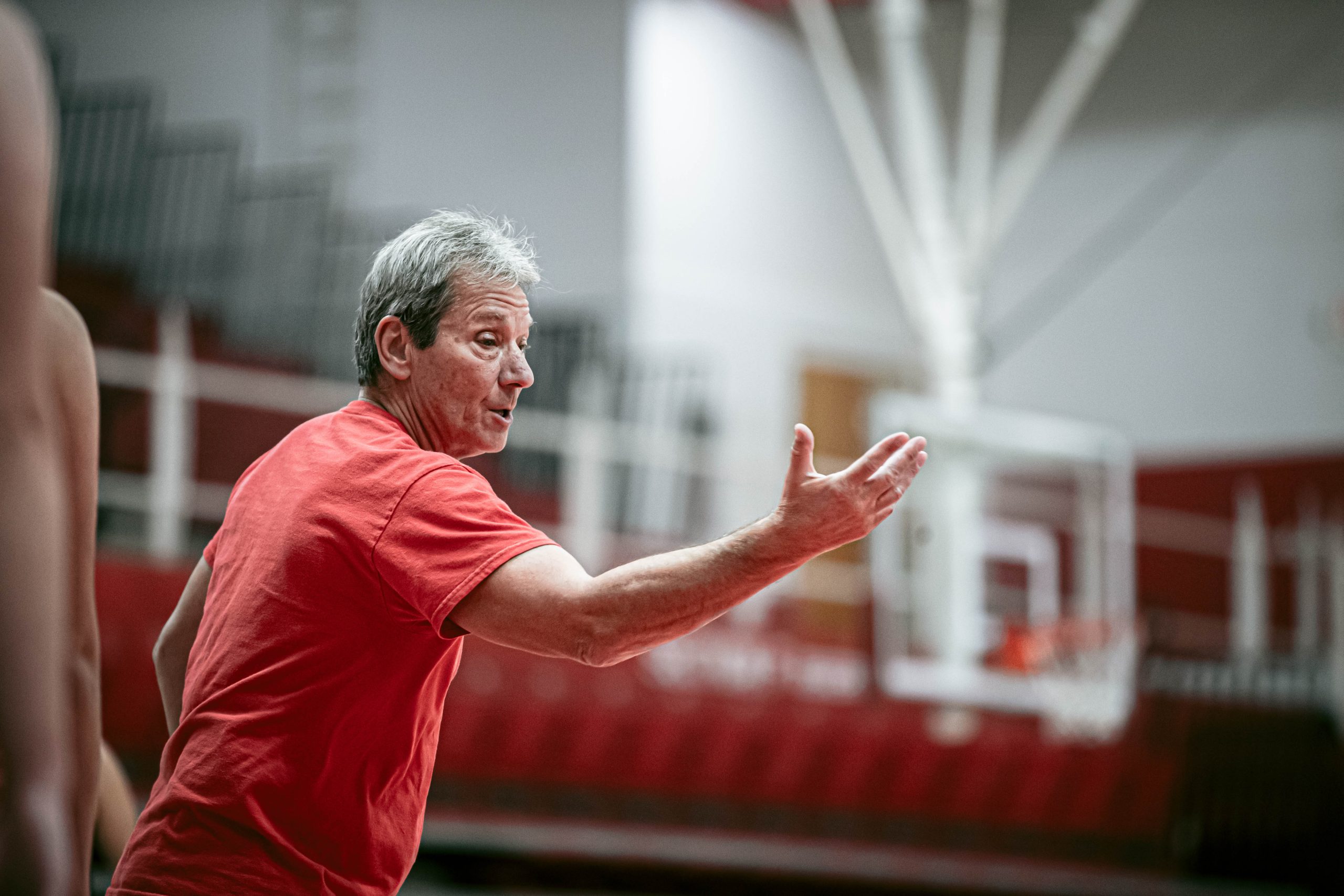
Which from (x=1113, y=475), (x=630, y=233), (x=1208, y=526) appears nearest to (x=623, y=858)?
(x=630, y=233)

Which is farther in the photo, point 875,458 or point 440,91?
point 440,91

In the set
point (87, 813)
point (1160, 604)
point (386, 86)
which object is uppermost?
point (386, 86)

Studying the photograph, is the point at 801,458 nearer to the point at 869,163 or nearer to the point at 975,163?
the point at 975,163

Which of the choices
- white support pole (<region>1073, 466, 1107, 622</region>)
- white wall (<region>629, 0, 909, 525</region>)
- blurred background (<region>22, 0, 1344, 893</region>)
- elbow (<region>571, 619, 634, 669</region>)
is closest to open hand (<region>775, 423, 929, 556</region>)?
elbow (<region>571, 619, 634, 669</region>)

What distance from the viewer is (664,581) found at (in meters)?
1.45

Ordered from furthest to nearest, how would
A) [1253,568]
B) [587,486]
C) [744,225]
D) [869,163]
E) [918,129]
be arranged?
[744,225]
[1253,568]
[869,163]
[918,129]
[587,486]

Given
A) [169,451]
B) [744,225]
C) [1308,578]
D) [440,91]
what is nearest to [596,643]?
[169,451]

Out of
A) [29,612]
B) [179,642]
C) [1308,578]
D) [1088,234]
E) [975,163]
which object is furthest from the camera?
[1088,234]

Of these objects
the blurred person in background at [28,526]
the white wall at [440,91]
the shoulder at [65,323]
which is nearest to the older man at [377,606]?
the shoulder at [65,323]

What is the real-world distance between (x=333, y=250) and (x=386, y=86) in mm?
3020

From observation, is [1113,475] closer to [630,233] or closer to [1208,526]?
[1208,526]

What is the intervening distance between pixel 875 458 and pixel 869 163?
29.6 feet

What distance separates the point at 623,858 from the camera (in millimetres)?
5543

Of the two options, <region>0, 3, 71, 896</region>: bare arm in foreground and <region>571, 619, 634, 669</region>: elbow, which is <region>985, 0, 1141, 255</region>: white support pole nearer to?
<region>571, 619, 634, 669</region>: elbow
